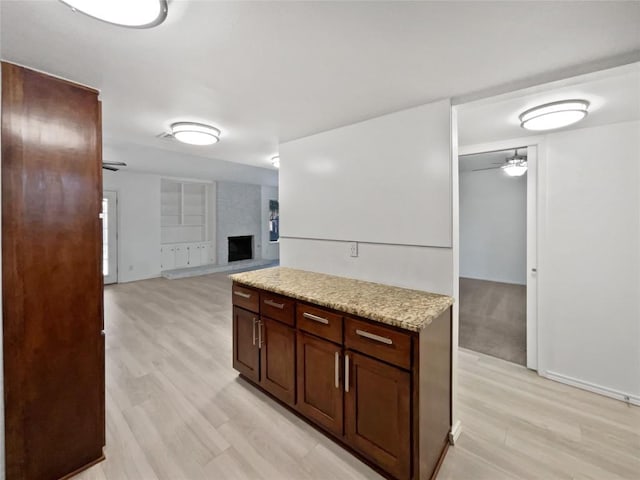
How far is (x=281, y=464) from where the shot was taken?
163 centimetres

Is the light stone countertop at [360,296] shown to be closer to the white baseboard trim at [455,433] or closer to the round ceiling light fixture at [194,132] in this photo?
the white baseboard trim at [455,433]

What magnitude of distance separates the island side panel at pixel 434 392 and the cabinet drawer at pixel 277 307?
2.97 ft

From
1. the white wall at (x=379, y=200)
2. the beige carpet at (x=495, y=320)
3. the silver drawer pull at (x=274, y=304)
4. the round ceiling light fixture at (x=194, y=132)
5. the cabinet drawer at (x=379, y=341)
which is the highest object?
the round ceiling light fixture at (x=194, y=132)

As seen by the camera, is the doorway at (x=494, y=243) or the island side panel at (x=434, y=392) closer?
the island side panel at (x=434, y=392)

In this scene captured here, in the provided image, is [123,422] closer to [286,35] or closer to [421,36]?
[286,35]

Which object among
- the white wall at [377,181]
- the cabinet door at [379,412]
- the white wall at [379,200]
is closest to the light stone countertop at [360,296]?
the white wall at [379,200]

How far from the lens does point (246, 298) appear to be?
2.32 m

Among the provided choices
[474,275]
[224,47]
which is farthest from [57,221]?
[474,275]

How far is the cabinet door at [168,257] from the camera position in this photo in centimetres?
701

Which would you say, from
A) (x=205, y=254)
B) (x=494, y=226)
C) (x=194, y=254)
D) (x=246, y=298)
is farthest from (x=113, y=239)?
(x=494, y=226)

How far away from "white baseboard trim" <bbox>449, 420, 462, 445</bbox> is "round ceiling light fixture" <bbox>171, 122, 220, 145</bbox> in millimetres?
2978

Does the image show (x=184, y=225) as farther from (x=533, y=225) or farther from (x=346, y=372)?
(x=533, y=225)

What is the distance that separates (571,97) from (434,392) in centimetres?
211

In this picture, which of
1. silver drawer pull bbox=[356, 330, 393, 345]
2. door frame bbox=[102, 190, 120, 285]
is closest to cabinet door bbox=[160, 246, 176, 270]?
door frame bbox=[102, 190, 120, 285]
